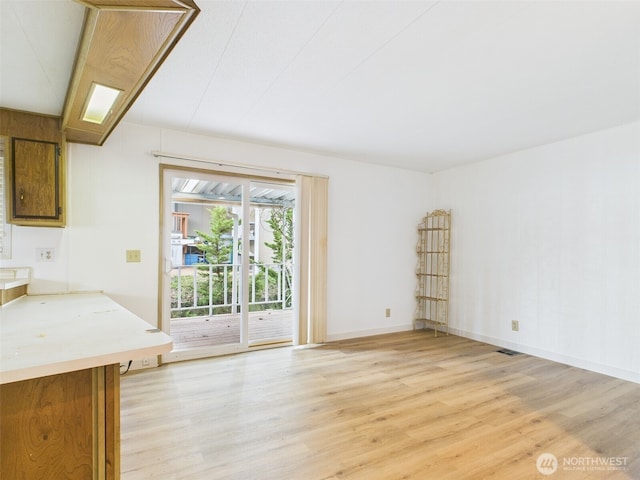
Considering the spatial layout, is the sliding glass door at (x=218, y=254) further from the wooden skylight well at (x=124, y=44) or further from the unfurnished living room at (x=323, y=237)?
the wooden skylight well at (x=124, y=44)

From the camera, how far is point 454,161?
4336 millimetres

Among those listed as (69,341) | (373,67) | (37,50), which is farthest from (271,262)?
(69,341)

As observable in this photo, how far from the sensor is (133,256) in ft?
10.1

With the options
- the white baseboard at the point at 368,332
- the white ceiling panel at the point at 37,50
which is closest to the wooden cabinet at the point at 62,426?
the white ceiling panel at the point at 37,50

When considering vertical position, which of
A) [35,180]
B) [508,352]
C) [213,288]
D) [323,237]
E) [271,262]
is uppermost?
[35,180]

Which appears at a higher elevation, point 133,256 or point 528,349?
point 133,256

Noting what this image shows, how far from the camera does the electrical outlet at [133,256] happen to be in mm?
3072

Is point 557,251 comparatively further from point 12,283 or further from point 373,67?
point 12,283

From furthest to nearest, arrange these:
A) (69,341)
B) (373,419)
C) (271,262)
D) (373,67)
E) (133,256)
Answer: (271,262), (133,256), (373,419), (373,67), (69,341)

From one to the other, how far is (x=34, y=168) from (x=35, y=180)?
0.30ft

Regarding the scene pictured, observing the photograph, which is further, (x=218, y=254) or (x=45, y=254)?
(x=218, y=254)

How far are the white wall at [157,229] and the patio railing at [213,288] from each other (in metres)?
0.66

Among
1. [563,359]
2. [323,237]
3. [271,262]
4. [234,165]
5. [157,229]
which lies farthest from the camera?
[271,262]

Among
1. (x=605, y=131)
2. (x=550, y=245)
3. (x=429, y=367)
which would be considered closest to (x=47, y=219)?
(x=429, y=367)
